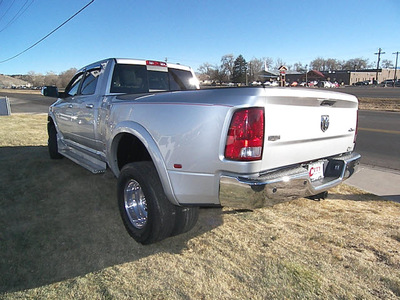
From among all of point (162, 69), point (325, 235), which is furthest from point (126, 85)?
point (325, 235)

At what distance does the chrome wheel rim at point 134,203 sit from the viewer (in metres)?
3.09

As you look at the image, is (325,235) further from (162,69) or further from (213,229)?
(162,69)

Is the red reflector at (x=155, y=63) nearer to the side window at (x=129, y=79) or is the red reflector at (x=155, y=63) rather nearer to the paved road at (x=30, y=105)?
the side window at (x=129, y=79)

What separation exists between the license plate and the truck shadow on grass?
124 cm

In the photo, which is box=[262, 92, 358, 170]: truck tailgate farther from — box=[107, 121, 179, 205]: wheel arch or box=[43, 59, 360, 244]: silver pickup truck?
box=[107, 121, 179, 205]: wheel arch

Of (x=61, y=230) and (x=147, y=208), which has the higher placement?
(x=147, y=208)

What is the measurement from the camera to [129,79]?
3953 mm

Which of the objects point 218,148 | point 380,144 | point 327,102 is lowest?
point 380,144

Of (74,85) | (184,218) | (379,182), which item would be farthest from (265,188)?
(74,85)

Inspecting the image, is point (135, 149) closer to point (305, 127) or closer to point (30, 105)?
point (305, 127)

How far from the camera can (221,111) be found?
213 cm

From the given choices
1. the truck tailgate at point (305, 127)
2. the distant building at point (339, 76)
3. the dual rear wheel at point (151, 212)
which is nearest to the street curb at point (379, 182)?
the truck tailgate at point (305, 127)

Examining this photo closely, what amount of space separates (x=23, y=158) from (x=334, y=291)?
20.4ft

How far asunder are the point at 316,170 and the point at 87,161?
3.23 meters
